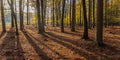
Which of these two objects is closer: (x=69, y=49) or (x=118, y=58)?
(x=118, y=58)

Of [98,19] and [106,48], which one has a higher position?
[98,19]

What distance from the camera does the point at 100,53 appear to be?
1164cm

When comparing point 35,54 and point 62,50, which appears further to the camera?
point 62,50

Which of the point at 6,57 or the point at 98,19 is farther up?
the point at 98,19

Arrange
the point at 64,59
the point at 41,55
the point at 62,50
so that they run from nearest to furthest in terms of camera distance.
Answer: the point at 64,59, the point at 41,55, the point at 62,50

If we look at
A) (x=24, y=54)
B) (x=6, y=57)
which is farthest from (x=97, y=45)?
(x=6, y=57)

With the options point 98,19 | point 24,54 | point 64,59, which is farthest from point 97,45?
point 24,54

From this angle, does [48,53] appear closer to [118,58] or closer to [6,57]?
[6,57]

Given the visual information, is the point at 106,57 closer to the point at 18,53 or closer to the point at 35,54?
the point at 35,54

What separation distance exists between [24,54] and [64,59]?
253 cm

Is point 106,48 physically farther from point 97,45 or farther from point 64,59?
point 64,59

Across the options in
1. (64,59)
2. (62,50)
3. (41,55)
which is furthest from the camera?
(62,50)

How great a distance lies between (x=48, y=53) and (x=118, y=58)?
3880mm

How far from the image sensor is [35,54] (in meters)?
11.7
